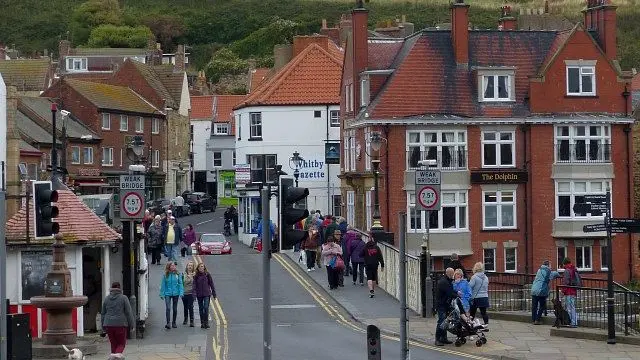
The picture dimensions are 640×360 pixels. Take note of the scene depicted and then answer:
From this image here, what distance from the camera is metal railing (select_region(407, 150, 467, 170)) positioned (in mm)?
52781

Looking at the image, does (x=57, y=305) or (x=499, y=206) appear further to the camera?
(x=499, y=206)

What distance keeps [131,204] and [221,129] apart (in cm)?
7400

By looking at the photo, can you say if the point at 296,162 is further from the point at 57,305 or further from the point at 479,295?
the point at 57,305

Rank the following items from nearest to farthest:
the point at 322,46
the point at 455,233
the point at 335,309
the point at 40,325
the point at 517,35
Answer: the point at 40,325
the point at 335,309
the point at 455,233
the point at 517,35
the point at 322,46

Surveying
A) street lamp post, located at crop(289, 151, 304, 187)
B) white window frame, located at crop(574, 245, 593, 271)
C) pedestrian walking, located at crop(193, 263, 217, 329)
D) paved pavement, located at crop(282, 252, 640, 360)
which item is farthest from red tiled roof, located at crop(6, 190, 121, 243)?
street lamp post, located at crop(289, 151, 304, 187)

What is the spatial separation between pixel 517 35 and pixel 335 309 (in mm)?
23916

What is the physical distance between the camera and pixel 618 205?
53906 mm

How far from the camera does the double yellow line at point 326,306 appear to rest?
92.5 ft

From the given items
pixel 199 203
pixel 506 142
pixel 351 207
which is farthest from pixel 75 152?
pixel 506 142

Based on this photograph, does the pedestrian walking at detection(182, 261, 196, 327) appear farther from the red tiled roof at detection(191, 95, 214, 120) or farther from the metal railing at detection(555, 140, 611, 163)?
the red tiled roof at detection(191, 95, 214, 120)

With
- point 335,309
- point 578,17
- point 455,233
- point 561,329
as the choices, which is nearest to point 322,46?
point 455,233

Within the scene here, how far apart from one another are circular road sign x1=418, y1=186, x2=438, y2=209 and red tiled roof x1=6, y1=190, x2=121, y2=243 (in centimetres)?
697

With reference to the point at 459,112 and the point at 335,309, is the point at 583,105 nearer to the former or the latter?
the point at 459,112

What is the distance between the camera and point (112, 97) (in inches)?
3371
